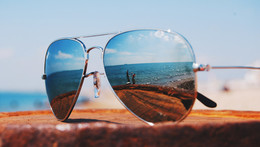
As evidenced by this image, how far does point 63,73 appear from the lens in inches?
48.6

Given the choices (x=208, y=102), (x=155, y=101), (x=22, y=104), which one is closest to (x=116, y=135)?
(x=155, y=101)

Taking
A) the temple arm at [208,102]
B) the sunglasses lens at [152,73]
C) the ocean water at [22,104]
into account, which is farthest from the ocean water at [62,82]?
the ocean water at [22,104]

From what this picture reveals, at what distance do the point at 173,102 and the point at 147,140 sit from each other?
1.65ft

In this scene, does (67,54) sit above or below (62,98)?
above

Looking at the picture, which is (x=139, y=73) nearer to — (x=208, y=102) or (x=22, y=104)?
(x=208, y=102)

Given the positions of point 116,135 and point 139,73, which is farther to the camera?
point 139,73

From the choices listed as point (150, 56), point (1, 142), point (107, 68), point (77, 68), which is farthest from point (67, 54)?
point (1, 142)

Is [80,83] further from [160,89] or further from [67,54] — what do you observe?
[160,89]

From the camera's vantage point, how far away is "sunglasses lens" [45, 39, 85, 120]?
1169mm

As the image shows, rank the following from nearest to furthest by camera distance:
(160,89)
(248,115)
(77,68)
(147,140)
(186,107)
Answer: (147,140) → (186,107) → (160,89) → (77,68) → (248,115)

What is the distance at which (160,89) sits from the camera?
1.06m

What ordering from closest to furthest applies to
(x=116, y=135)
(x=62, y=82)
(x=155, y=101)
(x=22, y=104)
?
(x=116, y=135)
(x=155, y=101)
(x=62, y=82)
(x=22, y=104)

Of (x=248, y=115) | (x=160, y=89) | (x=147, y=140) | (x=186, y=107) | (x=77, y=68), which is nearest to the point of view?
(x=147, y=140)

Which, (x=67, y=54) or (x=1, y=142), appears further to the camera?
(x=67, y=54)
